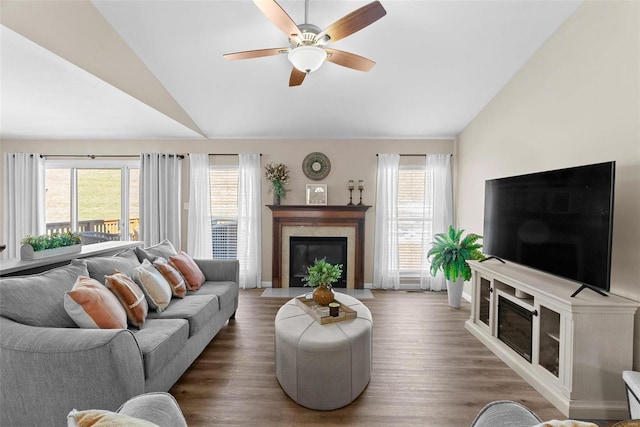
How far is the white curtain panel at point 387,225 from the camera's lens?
4.87m

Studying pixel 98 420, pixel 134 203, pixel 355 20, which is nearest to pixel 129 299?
pixel 98 420

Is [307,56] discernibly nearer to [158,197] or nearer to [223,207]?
[223,207]

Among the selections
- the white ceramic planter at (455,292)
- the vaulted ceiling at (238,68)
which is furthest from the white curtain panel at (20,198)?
the white ceramic planter at (455,292)

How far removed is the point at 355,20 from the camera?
190cm

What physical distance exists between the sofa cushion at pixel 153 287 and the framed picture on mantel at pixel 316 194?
8.88 feet

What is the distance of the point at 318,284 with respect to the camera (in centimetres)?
259

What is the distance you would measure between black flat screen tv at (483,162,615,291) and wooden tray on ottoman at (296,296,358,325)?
1.68m

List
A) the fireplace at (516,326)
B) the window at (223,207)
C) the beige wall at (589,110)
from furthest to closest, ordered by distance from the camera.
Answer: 1. the window at (223,207)
2. the fireplace at (516,326)
3. the beige wall at (589,110)

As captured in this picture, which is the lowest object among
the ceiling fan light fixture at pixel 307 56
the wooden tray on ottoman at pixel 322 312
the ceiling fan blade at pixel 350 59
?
the wooden tray on ottoman at pixel 322 312

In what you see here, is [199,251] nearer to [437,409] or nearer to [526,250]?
[437,409]

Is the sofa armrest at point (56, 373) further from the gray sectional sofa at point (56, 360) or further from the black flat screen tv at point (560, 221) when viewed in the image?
the black flat screen tv at point (560, 221)

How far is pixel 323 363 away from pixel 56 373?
1457 millimetres

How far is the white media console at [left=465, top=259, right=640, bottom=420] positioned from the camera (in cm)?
201

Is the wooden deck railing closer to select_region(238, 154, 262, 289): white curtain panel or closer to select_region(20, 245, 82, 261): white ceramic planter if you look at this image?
select_region(238, 154, 262, 289): white curtain panel
